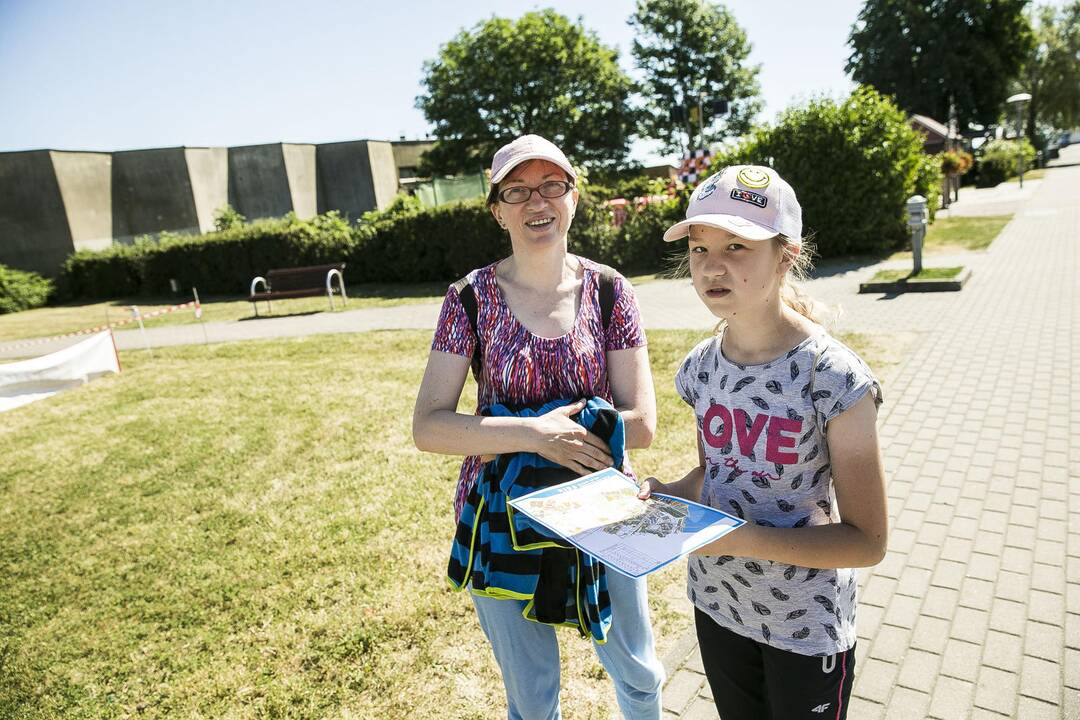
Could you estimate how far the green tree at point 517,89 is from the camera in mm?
36188

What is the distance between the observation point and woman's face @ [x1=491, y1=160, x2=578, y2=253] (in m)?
1.98

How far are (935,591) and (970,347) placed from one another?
17.5 feet

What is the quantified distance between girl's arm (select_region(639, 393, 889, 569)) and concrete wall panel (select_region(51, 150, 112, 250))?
35.1m

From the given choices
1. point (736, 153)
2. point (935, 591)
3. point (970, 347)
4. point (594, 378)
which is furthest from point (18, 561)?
point (736, 153)

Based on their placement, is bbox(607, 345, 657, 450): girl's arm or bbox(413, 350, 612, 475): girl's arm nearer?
bbox(413, 350, 612, 475): girl's arm

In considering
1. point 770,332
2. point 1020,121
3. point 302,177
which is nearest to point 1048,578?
point 770,332

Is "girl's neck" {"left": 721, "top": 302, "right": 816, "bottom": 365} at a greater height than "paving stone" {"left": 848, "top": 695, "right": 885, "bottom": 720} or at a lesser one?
greater

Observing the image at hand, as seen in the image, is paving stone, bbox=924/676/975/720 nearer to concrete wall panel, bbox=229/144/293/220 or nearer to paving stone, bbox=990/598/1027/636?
paving stone, bbox=990/598/1027/636

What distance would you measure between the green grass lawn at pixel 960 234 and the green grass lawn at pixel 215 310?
1237cm

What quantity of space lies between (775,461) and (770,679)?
621 mm

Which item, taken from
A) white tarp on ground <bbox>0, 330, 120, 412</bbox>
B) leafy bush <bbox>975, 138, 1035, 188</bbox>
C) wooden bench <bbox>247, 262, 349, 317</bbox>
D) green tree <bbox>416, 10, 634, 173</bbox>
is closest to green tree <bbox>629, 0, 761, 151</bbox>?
green tree <bbox>416, 10, 634, 173</bbox>

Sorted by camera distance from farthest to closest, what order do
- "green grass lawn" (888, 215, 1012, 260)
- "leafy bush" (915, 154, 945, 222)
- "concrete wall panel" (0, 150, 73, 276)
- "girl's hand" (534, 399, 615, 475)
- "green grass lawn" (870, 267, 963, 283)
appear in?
"concrete wall panel" (0, 150, 73, 276) → "leafy bush" (915, 154, 945, 222) → "green grass lawn" (888, 215, 1012, 260) → "green grass lawn" (870, 267, 963, 283) → "girl's hand" (534, 399, 615, 475)

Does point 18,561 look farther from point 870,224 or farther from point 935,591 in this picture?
point 870,224

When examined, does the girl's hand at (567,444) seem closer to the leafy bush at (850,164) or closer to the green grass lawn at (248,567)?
the green grass lawn at (248,567)
